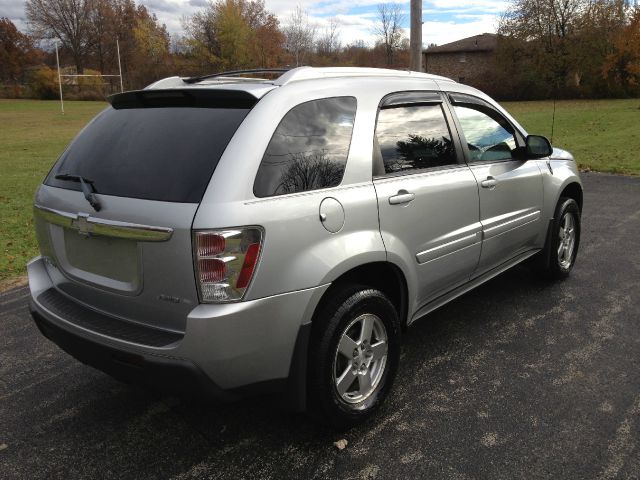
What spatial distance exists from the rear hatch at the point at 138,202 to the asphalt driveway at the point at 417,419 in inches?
29.1

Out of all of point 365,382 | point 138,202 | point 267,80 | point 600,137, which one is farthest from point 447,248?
point 600,137

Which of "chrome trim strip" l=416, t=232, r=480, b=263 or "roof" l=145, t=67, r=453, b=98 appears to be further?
"chrome trim strip" l=416, t=232, r=480, b=263

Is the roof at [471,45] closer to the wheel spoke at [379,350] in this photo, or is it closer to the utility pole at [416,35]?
the utility pole at [416,35]

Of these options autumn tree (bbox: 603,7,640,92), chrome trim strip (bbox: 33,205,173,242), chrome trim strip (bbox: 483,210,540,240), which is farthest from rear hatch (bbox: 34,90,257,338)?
autumn tree (bbox: 603,7,640,92)

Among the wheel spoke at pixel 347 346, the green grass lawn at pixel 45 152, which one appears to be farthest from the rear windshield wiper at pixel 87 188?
the green grass lawn at pixel 45 152

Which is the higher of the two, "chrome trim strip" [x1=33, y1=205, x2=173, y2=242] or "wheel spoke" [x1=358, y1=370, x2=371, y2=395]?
"chrome trim strip" [x1=33, y1=205, x2=173, y2=242]

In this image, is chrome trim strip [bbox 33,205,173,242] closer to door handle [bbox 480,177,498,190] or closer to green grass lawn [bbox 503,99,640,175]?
door handle [bbox 480,177,498,190]

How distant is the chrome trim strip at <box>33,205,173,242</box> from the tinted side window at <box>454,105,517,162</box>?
2.25 m

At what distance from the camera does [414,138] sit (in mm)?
3312

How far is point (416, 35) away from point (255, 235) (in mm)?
8132

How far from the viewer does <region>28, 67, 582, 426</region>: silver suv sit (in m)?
2.30

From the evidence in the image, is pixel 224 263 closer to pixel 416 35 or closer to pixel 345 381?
pixel 345 381

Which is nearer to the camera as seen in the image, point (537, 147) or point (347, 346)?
point (347, 346)

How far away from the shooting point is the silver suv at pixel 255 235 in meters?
2.30
